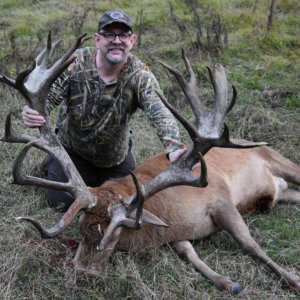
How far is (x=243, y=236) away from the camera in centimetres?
454

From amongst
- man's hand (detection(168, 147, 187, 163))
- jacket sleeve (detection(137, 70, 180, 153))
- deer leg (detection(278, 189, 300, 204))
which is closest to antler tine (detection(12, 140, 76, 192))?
man's hand (detection(168, 147, 187, 163))

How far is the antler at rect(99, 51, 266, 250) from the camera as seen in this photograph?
408 cm

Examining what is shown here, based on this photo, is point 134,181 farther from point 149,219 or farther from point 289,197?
point 289,197

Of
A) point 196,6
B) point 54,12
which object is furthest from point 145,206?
point 54,12

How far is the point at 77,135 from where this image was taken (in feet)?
17.7

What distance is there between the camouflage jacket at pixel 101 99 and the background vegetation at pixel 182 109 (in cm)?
78

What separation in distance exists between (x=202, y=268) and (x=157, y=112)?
4.33 ft

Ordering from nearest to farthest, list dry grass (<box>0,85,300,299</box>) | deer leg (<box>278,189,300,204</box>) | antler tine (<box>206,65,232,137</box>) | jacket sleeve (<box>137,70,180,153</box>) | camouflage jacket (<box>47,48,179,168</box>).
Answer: dry grass (<box>0,85,300,299</box>) < antler tine (<box>206,65,232,137</box>) < jacket sleeve (<box>137,70,180,153</box>) < camouflage jacket (<box>47,48,179,168</box>) < deer leg (<box>278,189,300,204</box>)

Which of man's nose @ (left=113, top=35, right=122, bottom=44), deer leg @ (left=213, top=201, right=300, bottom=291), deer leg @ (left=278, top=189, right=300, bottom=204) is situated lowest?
deer leg @ (left=278, top=189, right=300, bottom=204)

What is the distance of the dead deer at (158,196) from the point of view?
410cm

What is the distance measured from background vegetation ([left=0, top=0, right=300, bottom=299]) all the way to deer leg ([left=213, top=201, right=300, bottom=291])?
0.07 m

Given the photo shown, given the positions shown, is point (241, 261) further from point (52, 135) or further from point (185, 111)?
point (185, 111)

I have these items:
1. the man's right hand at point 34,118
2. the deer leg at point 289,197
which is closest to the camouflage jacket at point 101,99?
the man's right hand at point 34,118

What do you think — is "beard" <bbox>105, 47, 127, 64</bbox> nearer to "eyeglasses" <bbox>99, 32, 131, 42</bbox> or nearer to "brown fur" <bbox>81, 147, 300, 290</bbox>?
"eyeglasses" <bbox>99, 32, 131, 42</bbox>
